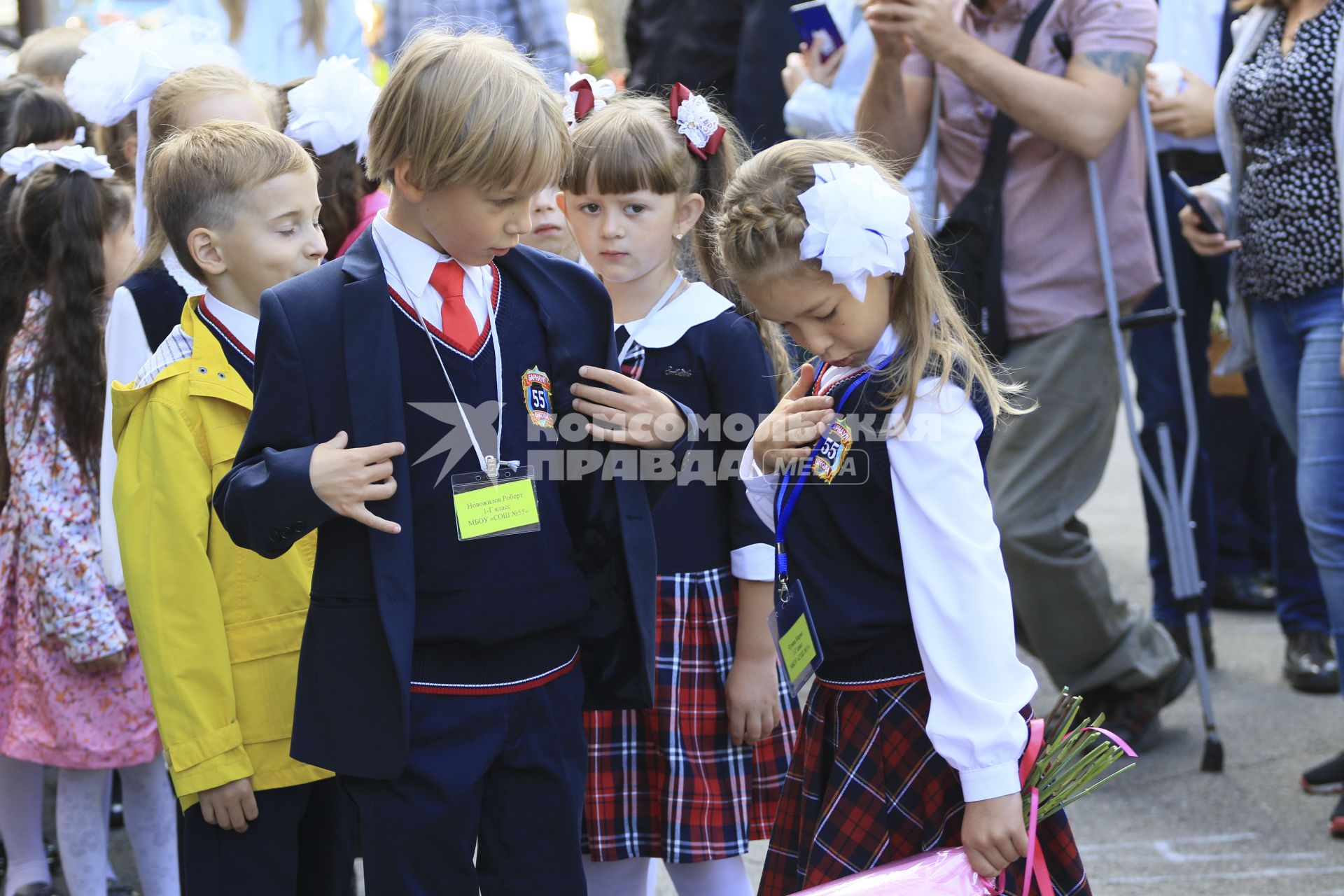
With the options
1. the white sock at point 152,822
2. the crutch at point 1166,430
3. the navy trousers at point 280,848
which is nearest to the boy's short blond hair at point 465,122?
the navy trousers at point 280,848

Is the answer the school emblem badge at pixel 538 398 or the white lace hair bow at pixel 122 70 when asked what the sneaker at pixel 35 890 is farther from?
the school emblem badge at pixel 538 398

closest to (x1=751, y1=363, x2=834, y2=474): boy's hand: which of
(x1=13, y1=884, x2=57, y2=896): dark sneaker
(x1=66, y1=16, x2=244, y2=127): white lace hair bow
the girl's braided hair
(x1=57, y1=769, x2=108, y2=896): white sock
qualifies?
the girl's braided hair

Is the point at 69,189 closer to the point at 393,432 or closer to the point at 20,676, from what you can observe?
the point at 20,676

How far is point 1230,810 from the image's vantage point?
12.2 ft

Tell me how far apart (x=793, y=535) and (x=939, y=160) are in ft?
7.07

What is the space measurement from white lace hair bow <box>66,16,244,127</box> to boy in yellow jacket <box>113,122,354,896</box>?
1.74 ft

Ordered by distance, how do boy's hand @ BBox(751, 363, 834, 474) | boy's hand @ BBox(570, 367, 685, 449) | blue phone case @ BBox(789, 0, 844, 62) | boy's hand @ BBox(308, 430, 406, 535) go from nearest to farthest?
boy's hand @ BBox(308, 430, 406, 535) < boy's hand @ BBox(570, 367, 685, 449) < boy's hand @ BBox(751, 363, 834, 474) < blue phone case @ BBox(789, 0, 844, 62)

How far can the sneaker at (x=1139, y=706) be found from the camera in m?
4.09

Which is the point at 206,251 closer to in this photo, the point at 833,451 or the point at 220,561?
the point at 220,561

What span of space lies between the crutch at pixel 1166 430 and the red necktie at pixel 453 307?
7.69ft

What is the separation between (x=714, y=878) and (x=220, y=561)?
113 centimetres

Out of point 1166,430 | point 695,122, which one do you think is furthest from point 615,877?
point 1166,430

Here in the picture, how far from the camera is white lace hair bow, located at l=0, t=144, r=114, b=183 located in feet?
10.1

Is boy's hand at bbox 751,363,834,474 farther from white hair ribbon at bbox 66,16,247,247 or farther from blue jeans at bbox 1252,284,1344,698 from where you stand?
blue jeans at bbox 1252,284,1344,698
